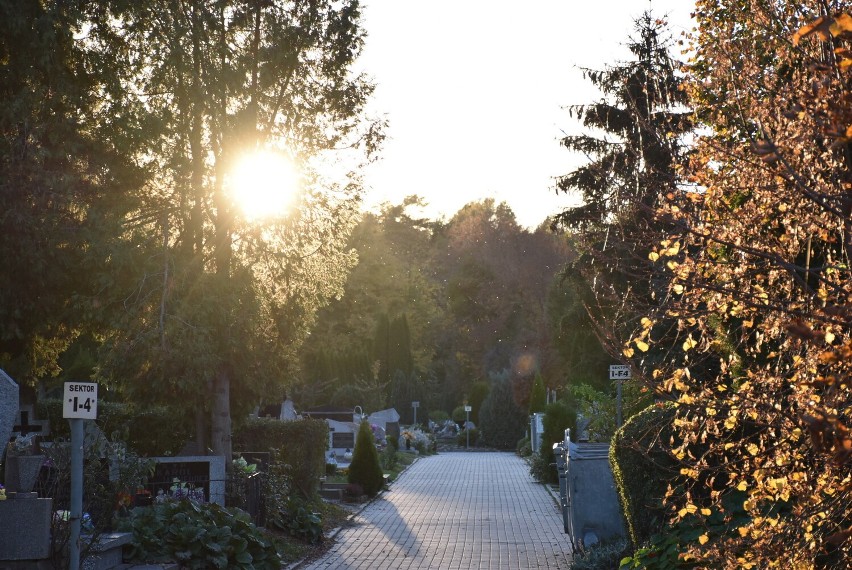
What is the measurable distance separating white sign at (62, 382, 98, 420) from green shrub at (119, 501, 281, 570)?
2696mm

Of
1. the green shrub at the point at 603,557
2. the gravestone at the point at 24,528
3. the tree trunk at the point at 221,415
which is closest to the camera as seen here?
the gravestone at the point at 24,528

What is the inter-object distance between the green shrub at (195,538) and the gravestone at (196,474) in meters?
1.87

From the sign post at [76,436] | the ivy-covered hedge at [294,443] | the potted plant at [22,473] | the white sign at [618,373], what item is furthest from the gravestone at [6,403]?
the ivy-covered hedge at [294,443]

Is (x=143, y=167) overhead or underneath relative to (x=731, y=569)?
overhead

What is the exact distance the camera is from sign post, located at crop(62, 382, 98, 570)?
897cm

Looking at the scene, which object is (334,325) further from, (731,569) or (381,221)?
(731,569)

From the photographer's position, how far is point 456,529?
1805 centimetres

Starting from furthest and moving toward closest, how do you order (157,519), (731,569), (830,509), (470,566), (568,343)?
(568,343)
(470,566)
(157,519)
(731,569)
(830,509)

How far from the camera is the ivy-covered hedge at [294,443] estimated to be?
19703 mm

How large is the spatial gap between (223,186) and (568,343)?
27531mm

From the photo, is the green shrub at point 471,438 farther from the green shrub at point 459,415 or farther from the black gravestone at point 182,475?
the black gravestone at point 182,475

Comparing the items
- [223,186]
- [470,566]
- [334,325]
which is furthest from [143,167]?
[334,325]

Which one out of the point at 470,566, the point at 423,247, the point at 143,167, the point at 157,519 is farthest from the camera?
the point at 423,247

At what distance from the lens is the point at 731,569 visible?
218 inches
